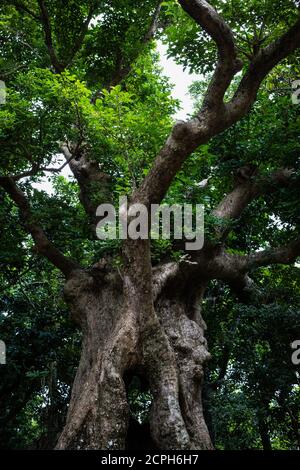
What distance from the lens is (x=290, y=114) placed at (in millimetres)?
7152

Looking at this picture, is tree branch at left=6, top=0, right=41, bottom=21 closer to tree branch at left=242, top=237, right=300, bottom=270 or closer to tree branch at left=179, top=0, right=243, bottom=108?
tree branch at left=179, top=0, right=243, bottom=108

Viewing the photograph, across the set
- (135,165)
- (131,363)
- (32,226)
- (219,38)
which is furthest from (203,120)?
(32,226)

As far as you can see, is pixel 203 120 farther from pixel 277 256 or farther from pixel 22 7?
pixel 22 7

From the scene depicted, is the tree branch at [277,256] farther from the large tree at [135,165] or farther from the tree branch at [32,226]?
the tree branch at [32,226]

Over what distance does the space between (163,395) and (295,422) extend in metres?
3.17

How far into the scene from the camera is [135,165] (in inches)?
256

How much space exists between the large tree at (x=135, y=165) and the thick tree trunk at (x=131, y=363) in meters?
0.02

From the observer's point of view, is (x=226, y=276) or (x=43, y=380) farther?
(x=43, y=380)

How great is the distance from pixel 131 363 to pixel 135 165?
10.1 ft

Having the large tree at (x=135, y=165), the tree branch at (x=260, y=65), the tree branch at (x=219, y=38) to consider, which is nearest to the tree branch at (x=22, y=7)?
the large tree at (x=135, y=165)

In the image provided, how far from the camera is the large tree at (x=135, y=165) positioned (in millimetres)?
4641

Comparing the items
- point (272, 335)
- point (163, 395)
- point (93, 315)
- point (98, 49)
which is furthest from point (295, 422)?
point (98, 49)

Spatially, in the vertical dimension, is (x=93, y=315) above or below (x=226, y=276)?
below
